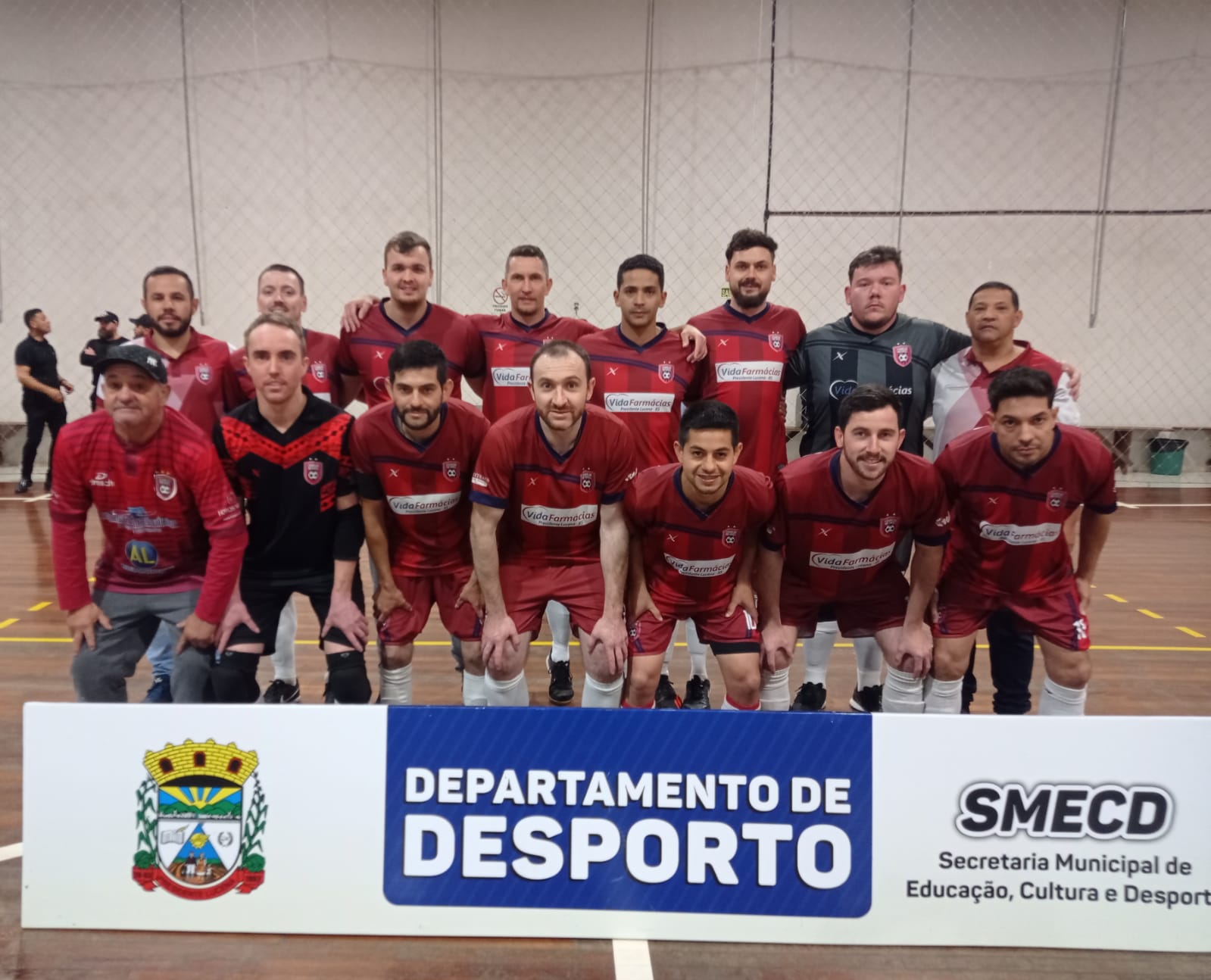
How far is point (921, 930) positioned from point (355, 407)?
8.58 m

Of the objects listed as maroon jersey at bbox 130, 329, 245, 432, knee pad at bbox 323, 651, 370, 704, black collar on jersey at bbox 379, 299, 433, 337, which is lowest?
knee pad at bbox 323, 651, 370, 704

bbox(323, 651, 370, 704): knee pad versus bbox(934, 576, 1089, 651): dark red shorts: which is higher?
bbox(934, 576, 1089, 651): dark red shorts

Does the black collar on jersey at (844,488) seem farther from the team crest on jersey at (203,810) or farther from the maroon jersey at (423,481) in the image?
the team crest on jersey at (203,810)

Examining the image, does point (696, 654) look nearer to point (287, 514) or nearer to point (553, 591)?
point (553, 591)

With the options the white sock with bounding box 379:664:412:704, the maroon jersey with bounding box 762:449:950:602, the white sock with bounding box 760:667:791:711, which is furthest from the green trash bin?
the white sock with bounding box 379:664:412:704

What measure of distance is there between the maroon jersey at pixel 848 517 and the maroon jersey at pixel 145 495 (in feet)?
6.20

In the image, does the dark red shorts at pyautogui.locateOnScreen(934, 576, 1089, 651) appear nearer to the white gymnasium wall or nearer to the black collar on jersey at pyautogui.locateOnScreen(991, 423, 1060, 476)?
the black collar on jersey at pyautogui.locateOnScreen(991, 423, 1060, 476)

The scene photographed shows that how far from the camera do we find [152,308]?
3.49 m

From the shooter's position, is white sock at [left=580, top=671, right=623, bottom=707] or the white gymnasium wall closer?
white sock at [left=580, top=671, right=623, bottom=707]

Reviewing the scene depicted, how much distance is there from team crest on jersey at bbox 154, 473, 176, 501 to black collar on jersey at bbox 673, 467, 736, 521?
1704 mm

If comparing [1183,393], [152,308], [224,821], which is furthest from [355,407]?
[1183,393]

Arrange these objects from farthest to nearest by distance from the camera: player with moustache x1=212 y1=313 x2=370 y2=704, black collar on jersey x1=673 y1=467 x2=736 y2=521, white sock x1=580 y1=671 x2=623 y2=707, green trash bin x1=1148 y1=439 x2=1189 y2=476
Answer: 1. green trash bin x1=1148 y1=439 x2=1189 y2=476
2. white sock x1=580 y1=671 x2=623 y2=707
3. black collar on jersey x1=673 y1=467 x2=736 y2=521
4. player with moustache x1=212 y1=313 x2=370 y2=704

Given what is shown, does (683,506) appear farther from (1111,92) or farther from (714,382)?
(1111,92)

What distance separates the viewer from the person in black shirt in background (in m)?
8.52
